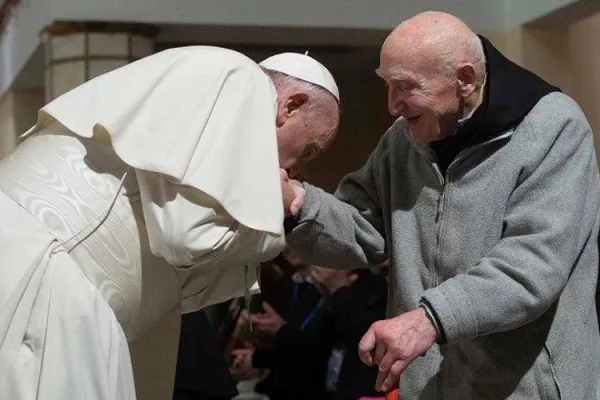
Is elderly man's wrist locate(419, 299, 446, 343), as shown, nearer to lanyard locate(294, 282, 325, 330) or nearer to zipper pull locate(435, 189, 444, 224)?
zipper pull locate(435, 189, 444, 224)

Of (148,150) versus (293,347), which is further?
(293,347)

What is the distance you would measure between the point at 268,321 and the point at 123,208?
2.86 meters

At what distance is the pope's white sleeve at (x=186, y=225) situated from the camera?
1.77 m

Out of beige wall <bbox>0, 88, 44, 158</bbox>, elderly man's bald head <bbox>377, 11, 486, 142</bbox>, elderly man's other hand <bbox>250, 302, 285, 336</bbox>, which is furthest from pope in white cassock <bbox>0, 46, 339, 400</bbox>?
beige wall <bbox>0, 88, 44, 158</bbox>

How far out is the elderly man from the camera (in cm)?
198

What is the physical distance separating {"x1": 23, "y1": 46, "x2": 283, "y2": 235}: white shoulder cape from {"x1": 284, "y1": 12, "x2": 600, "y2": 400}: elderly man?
0.95 ft

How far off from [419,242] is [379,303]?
1.86 m

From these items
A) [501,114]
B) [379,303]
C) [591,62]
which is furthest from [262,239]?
[591,62]

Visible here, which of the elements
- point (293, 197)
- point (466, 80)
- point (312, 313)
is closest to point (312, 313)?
point (312, 313)

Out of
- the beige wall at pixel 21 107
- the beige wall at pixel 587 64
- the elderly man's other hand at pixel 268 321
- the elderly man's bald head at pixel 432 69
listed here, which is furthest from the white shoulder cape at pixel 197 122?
the beige wall at pixel 21 107

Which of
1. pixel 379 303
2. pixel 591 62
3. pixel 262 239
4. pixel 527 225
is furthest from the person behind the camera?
pixel 591 62

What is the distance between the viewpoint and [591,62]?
5000 millimetres

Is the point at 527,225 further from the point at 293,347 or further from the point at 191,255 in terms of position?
the point at 293,347

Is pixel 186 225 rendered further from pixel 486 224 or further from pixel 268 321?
pixel 268 321
